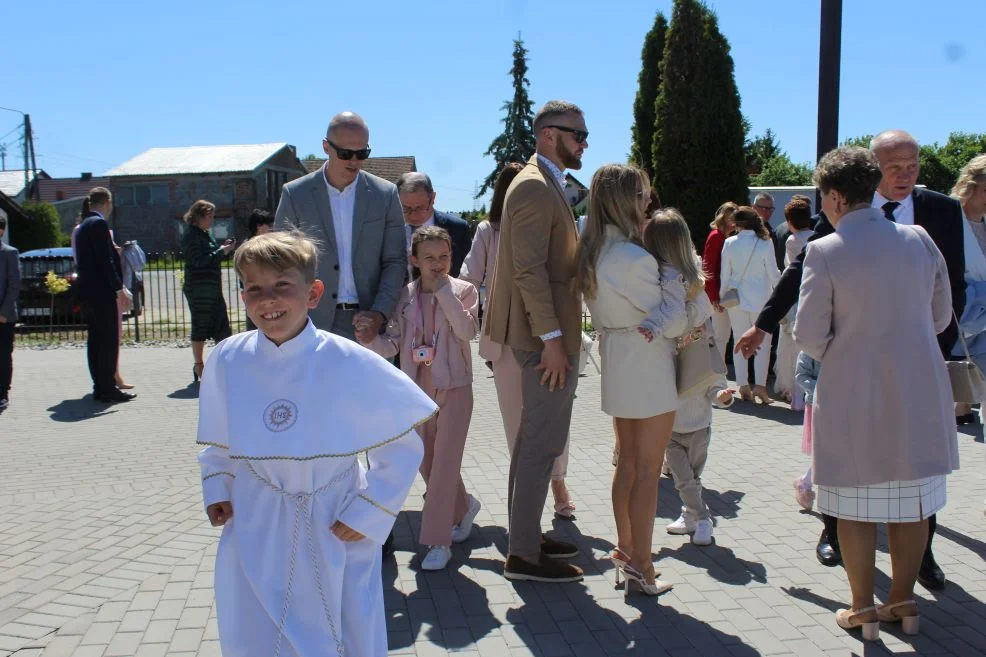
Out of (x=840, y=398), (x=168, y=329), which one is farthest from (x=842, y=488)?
(x=168, y=329)

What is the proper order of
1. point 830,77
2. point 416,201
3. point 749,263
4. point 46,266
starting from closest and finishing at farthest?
1. point 416,201
2. point 830,77
3. point 749,263
4. point 46,266

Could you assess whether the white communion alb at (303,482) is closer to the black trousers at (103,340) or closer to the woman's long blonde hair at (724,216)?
the woman's long blonde hair at (724,216)

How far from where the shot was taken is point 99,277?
9414 millimetres

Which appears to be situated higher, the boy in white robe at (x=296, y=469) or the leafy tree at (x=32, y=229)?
the leafy tree at (x=32, y=229)

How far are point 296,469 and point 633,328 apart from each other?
1.97 m

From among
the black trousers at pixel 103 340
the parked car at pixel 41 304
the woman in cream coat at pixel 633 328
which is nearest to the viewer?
the woman in cream coat at pixel 633 328

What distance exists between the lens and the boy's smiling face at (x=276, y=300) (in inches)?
105

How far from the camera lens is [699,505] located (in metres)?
5.01

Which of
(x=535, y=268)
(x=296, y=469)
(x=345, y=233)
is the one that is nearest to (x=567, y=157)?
(x=535, y=268)

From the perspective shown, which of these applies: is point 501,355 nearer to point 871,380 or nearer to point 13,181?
point 871,380

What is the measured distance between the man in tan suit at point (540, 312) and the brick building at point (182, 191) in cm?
5162

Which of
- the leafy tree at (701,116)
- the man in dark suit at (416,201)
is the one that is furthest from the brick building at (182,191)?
the man in dark suit at (416,201)

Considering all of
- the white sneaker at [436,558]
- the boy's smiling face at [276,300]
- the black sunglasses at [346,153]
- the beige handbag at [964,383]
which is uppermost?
the black sunglasses at [346,153]

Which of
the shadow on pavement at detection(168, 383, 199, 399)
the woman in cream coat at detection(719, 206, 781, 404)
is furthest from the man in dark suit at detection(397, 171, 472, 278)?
the shadow on pavement at detection(168, 383, 199, 399)
